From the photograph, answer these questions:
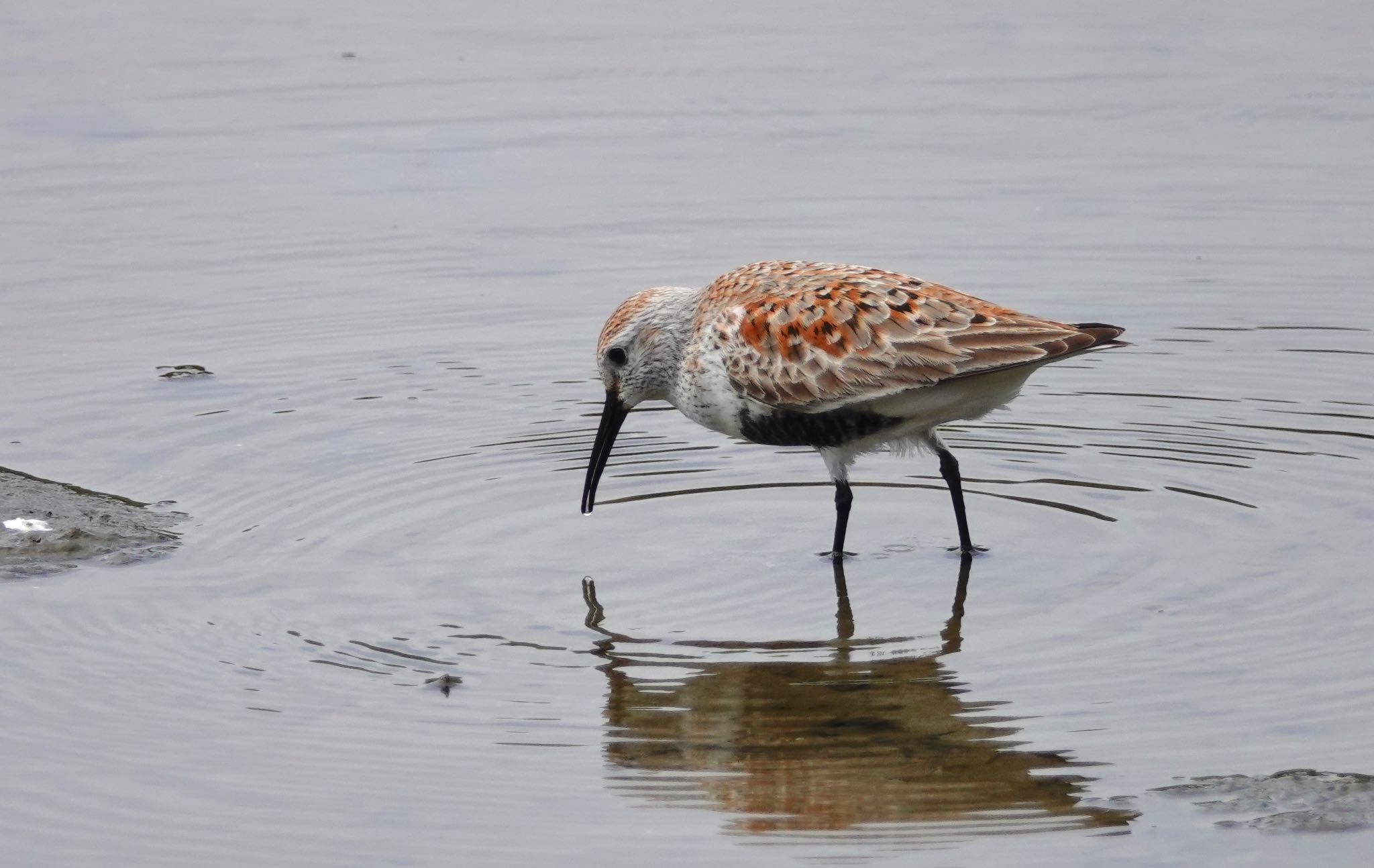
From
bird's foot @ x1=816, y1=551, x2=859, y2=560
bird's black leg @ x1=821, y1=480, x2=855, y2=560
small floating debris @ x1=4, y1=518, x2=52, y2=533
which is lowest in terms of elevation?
bird's foot @ x1=816, y1=551, x2=859, y2=560

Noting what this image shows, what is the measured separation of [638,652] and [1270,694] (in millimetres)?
2320

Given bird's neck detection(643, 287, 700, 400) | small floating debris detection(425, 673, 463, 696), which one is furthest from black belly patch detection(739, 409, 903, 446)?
small floating debris detection(425, 673, 463, 696)

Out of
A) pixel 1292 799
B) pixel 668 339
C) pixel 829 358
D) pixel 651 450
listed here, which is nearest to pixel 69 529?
pixel 668 339

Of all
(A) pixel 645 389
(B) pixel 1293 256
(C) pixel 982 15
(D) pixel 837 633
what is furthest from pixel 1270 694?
(C) pixel 982 15

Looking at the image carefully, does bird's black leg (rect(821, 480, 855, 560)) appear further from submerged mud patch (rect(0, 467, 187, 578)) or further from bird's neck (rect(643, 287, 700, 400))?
submerged mud patch (rect(0, 467, 187, 578))

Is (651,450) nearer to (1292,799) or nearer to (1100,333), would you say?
(1100,333)

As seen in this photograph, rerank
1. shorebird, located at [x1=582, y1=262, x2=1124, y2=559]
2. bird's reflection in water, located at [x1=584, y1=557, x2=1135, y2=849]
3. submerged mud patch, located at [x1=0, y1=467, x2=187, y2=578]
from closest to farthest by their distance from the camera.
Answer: bird's reflection in water, located at [x1=584, y1=557, x2=1135, y2=849], shorebird, located at [x1=582, y1=262, x2=1124, y2=559], submerged mud patch, located at [x1=0, y1=467, x2=187, y2=578]

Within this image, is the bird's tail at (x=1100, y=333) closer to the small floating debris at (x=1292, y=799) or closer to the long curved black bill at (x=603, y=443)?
the long curved black bill at (x=603, y=443)

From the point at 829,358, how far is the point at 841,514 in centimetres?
73

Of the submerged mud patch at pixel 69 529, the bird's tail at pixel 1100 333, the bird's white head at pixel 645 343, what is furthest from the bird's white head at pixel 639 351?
the submerged mud patch at pixel 69 529

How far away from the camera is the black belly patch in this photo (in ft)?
27.9

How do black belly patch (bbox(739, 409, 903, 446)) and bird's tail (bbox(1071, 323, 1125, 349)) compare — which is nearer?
bird's tail (bbox(1071, 323, 1125, 349))

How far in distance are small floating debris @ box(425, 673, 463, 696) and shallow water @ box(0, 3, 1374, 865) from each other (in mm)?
97

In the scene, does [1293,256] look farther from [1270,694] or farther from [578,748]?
[578,748]
